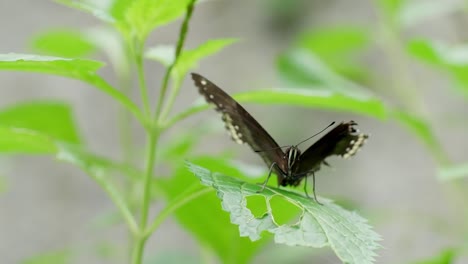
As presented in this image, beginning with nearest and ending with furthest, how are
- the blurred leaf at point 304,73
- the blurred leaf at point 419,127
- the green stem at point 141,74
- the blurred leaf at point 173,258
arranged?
the green stem at point 141,74 → the blurred leaf at point 419,127 → the blurred leaf at point 304,73 → the blurred leaf at point 173,258

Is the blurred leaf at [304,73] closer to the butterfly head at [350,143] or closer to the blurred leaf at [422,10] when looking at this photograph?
the blurred leaf at [422,10]

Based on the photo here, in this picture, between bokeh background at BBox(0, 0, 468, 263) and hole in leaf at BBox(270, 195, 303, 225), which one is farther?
bokeh background at BBox(0, 0, 468, 263)

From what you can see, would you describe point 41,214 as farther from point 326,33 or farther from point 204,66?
point 326,33

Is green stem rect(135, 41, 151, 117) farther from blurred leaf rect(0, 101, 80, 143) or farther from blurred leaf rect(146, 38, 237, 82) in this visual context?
blurred leaf rect(0, 101, 80, 143)

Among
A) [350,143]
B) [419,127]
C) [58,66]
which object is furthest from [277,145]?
[419,127]

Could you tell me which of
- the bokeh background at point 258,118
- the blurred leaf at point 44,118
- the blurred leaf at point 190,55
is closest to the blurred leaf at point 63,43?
the blurred leaf at point 44,118

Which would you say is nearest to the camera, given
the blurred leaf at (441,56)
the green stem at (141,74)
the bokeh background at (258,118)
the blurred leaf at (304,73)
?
the green stem at (141,74)

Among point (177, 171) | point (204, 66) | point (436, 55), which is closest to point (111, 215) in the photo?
point (177, 171)

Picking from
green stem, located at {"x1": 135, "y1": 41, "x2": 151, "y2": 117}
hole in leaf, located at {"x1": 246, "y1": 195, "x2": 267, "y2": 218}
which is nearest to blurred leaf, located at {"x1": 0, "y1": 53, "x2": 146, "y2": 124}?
green stem, located at {"x1": 135, "y1": 41, "x2": 151, "y2": 117}
